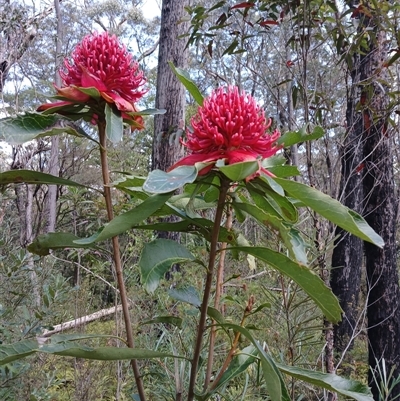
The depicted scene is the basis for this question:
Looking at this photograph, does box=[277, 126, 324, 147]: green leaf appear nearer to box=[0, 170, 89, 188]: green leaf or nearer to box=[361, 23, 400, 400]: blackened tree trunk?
box=[0, 170, 89, 188]: green leaf

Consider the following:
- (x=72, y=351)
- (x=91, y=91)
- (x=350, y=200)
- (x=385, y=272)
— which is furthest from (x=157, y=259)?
(x=350, y=200)

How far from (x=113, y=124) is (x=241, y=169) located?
0.29 metres

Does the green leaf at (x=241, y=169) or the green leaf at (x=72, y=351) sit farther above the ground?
the green leaf at (x=241, y=169)

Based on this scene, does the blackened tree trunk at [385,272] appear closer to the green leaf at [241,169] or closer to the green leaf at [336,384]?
the green leaf at [336,384]

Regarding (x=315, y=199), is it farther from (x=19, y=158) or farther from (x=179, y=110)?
(x=19, y=158)

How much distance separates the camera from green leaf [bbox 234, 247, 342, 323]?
677 mm

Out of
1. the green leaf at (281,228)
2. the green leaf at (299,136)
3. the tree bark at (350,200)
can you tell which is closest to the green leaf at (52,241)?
the green leaf at (281,228)

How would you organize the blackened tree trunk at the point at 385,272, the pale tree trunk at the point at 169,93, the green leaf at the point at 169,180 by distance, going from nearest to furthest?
1. the green leaf at the point at 169,180
2. the blackened tree trunk at the point at 385,272
3. the pale tree trunk at the point at 169,93

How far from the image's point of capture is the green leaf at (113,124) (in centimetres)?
75

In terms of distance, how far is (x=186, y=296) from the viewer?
97 cm

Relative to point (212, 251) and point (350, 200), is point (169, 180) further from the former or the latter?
point (350, 200)

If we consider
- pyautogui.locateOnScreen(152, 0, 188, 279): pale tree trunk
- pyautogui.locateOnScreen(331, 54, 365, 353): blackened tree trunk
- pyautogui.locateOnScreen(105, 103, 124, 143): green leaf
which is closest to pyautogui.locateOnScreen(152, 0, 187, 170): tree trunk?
pyautogui.locateOnScreen(152, 0, 188, 279): pale tree trunk

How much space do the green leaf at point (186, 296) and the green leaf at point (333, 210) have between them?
40cm

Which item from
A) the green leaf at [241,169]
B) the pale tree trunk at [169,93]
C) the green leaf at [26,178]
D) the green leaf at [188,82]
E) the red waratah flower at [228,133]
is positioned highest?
the pale tree trunk at [169,93]
